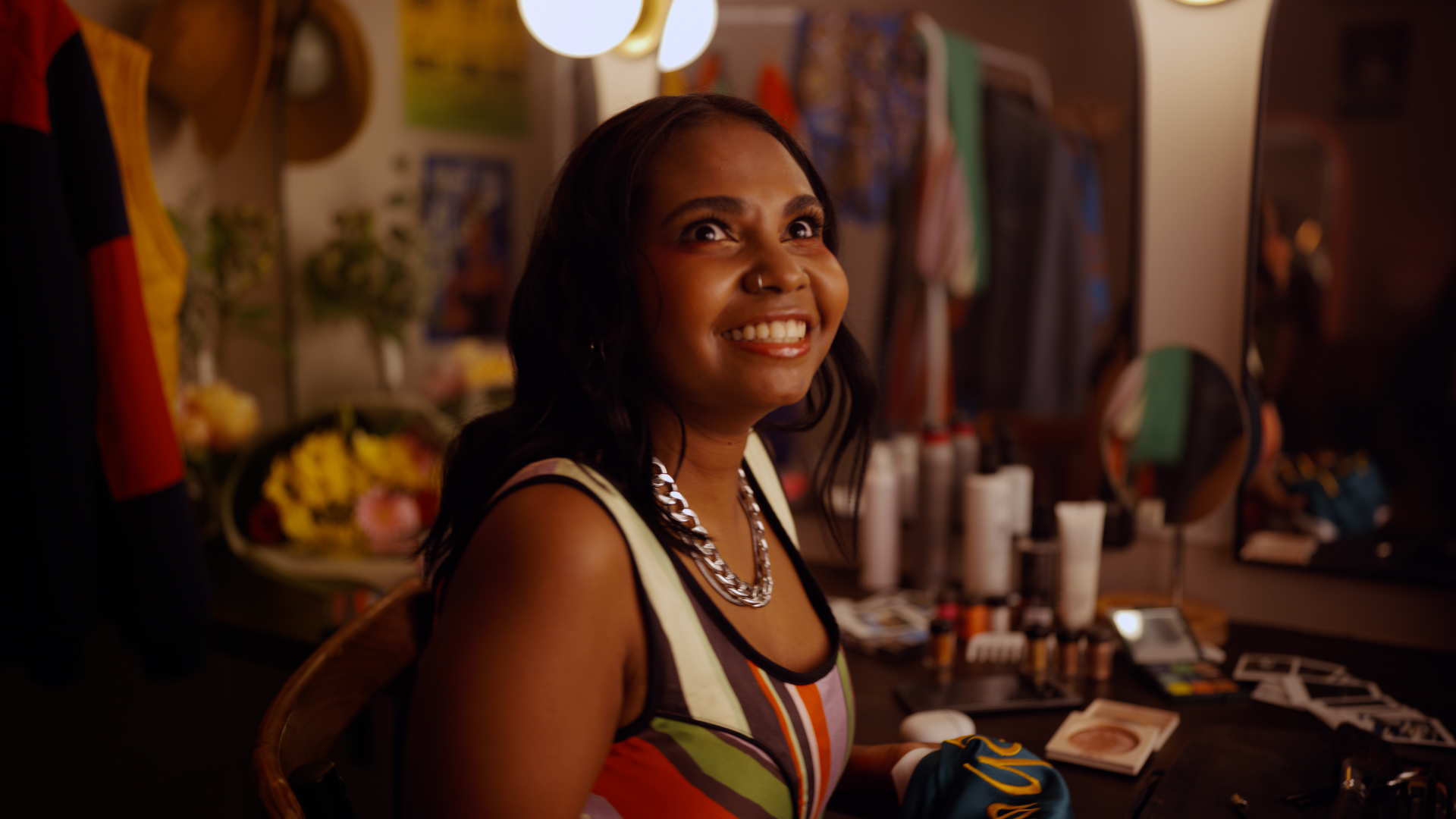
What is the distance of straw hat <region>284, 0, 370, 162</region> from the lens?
1964 millimetres

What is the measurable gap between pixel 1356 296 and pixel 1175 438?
31 centimetres

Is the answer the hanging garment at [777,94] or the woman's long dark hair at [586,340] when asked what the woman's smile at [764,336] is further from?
the hanging garment at [777,94]

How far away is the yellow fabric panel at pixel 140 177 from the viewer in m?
1.43

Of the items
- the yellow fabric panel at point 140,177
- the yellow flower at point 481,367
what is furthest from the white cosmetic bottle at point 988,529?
the yellow fabric panel at point 140,177

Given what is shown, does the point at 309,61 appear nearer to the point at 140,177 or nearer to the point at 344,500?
the point at 140,177

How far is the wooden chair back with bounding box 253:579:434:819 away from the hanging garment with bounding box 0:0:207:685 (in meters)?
0.40

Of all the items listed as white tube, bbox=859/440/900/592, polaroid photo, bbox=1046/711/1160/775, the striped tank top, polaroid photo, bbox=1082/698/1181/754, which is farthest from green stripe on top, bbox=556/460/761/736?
white tube, bbox=859/440/900/592

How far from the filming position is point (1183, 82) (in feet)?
4.84

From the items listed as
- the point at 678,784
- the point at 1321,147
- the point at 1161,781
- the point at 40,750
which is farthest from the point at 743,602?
the point at 40,750

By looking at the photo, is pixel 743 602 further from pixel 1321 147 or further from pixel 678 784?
pixel 1321 147

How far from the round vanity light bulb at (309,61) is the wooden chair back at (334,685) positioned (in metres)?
1.32

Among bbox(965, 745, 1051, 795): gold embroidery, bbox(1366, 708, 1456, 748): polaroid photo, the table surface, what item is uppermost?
bbox(965, 745, 1051, 795): gold embroidery

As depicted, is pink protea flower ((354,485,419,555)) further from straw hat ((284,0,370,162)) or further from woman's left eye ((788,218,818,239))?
woman's left eye ((788,218,818,239))

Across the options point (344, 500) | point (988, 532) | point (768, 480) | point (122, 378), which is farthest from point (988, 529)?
point (122, 378)
